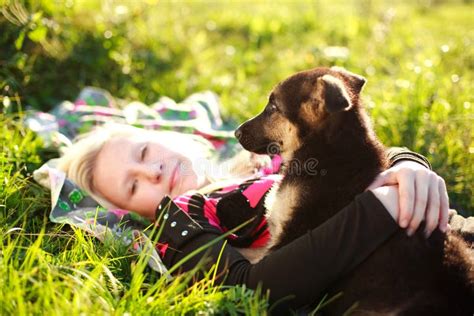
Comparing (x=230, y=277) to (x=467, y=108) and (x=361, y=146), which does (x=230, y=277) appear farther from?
(x=467, y=108)

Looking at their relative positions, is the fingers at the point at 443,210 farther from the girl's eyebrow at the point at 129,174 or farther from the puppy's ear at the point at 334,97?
the girl's eyebrow at the point at 129,174

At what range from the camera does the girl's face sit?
13.0 feet

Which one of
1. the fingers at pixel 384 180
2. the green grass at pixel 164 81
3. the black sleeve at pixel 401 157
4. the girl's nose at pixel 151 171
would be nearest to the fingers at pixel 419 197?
the fingers at pixel 384 180

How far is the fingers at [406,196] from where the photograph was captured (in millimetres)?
2600

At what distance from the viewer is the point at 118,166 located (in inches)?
158

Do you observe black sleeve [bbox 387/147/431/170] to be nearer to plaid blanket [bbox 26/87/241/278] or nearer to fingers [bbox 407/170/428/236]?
fingers [bbox 407/170/428/236]

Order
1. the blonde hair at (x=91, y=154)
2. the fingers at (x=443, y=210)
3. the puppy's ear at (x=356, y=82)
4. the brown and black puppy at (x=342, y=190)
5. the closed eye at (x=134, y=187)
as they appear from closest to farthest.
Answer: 1. the brown and black puppy at (x=342, y=190)
2. the fingers at (x=443, y=210)
3. the puppy's ear at (x=356, y=82)
4. the closed eye at (x=134, y=187)
5. the blonde hair at (x=91, y=154)

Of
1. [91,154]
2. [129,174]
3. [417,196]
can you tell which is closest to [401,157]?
[417,196]

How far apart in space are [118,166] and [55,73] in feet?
7.75

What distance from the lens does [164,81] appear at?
664 centimetres

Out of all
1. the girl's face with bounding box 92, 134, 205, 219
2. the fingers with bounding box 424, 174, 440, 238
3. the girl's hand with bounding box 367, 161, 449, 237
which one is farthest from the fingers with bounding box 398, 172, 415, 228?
the girl's face with bounding box 92, 134, 205, 219

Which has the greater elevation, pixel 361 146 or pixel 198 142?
pixel 361 146

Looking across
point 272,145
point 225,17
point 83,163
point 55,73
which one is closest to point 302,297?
point 272,145

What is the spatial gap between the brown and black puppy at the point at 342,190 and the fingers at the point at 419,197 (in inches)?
2.8
